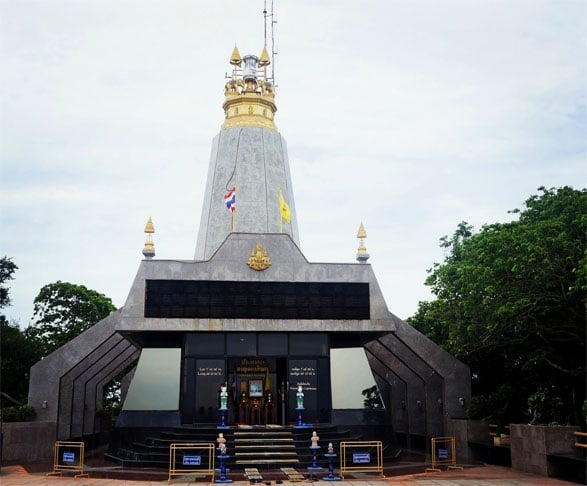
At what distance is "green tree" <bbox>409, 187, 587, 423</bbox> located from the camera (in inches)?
749

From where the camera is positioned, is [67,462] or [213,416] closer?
[67,462]

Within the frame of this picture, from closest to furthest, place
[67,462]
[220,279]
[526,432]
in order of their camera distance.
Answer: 1. [526,432]
2. [67,462]
3. [220,279]

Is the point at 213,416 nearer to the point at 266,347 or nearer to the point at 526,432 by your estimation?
the point at 266,347

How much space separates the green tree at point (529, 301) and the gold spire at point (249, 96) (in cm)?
1180

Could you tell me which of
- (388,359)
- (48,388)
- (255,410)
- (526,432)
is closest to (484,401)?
(526,432)

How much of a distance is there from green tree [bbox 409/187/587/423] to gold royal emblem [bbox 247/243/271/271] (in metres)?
6.12

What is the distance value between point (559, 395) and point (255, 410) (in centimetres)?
1076

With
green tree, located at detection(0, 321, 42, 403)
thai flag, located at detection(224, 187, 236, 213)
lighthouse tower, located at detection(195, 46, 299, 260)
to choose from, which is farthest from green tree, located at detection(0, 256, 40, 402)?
thai flag, located at detection(224, 187, 236, 213)

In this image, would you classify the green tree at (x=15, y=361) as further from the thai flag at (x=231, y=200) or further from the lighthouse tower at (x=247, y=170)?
the thai flag at (x=231, y=200)

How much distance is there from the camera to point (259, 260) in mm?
24391

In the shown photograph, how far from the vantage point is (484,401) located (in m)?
23.7

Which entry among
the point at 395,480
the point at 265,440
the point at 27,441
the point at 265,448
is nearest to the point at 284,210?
the point at 265,440

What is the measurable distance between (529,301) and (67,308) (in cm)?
2868

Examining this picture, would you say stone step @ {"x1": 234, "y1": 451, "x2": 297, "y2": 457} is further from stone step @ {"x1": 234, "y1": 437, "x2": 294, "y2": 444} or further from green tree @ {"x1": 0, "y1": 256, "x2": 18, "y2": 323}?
green tree @ {"x1": 0, "y1": 256, "x2": 18, "y2": 323}
